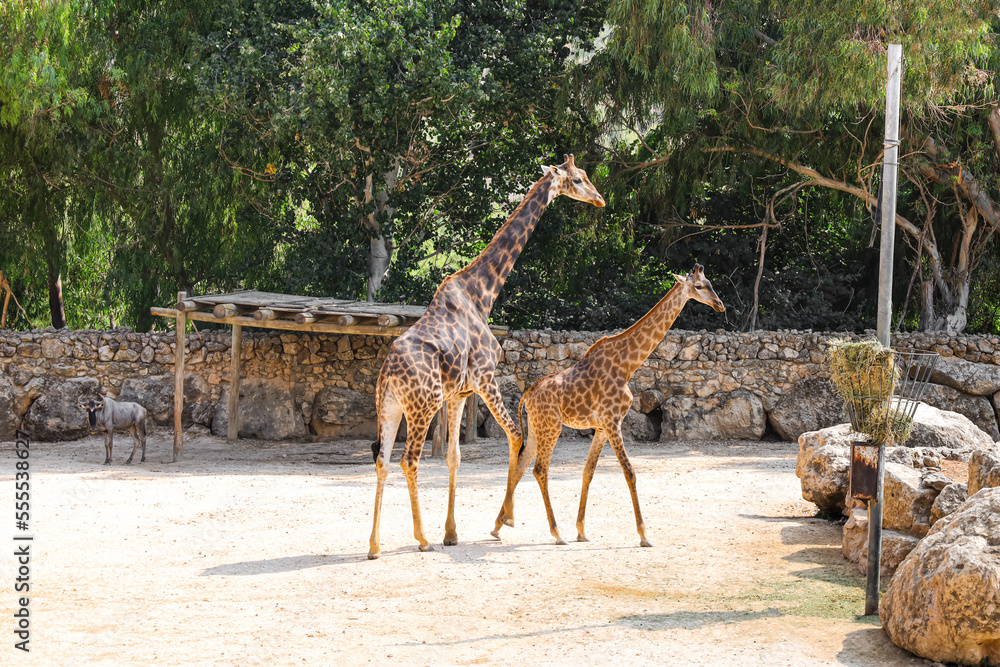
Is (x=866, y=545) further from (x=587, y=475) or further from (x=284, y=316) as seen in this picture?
(x=284, y=316)

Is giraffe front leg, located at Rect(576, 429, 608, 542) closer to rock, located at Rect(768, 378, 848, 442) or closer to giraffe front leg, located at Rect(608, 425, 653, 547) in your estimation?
giraffe front leg, located at Rect(608, 425, 653, 547)

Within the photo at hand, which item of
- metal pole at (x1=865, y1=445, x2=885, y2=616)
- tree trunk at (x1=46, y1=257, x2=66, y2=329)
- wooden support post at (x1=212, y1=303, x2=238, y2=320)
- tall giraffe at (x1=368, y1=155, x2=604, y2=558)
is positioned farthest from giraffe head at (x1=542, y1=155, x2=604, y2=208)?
tree trunk at (x1=46, y1=257, x2=66, y2=329)

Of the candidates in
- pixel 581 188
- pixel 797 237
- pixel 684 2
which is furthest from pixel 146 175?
pixel 797 237

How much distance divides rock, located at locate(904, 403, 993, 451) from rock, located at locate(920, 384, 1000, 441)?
5600mm

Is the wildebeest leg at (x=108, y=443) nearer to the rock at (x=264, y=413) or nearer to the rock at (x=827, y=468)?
the rock at (x=264, y=413)

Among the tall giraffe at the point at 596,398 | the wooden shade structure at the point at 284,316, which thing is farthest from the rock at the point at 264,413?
the tall giraffe at the point at 596,398

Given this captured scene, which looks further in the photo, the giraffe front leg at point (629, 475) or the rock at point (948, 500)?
the giraffe front leg at point (629, 475)

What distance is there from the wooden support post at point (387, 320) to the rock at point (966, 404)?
28.7 feet

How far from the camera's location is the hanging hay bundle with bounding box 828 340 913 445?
5.45m

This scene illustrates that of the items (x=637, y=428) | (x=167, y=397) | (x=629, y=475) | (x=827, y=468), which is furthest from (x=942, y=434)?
(x=167, y=397)

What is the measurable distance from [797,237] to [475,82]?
23.9 ft

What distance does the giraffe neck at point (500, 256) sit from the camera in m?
8.00

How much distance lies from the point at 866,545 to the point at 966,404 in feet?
29.5

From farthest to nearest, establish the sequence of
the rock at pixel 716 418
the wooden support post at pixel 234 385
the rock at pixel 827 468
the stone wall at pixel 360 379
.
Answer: the rock at pixel 716 418 < the stone wall at pixel 360 379 < the wooden support post at pixel 234 385 < the rock at pixel 827 468
